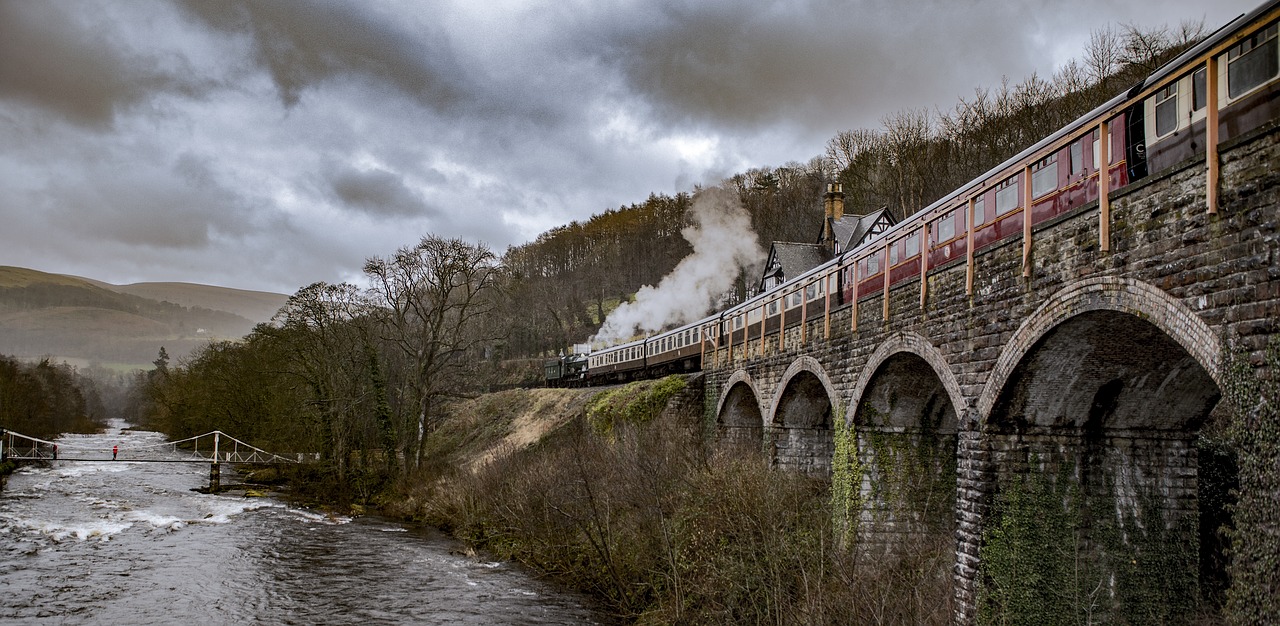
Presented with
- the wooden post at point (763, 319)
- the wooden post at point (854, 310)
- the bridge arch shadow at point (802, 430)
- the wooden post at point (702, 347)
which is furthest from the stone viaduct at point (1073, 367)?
the wooden post at point (702, 347)

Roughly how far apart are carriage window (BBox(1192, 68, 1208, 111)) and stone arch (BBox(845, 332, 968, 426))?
3894mm

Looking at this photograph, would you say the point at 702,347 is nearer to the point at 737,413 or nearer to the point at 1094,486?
the point at 737,413

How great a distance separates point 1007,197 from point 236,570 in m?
15.9

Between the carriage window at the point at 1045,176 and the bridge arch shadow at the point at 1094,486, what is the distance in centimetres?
216

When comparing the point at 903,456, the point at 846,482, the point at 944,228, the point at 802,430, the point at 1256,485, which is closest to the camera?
the point at 1256,485

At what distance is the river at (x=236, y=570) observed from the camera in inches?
522

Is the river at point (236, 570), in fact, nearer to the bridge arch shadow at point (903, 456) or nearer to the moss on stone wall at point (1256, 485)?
the bridge arch shadow at point (903, 456)

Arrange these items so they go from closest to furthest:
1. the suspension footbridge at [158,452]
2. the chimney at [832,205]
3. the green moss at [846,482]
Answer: the green moss at [846,482] → the suspension footbridge at [158,452] → the chimney at [832,205]

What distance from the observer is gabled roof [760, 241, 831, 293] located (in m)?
31.5

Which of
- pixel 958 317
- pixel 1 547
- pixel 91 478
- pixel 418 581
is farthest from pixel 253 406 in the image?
pixel 958 317

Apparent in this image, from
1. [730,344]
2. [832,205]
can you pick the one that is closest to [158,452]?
[730,344]

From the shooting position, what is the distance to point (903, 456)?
13.0 meters

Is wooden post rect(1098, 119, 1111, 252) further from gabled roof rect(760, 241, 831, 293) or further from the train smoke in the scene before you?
the train smoke

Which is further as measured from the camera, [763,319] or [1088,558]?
[763,319]
